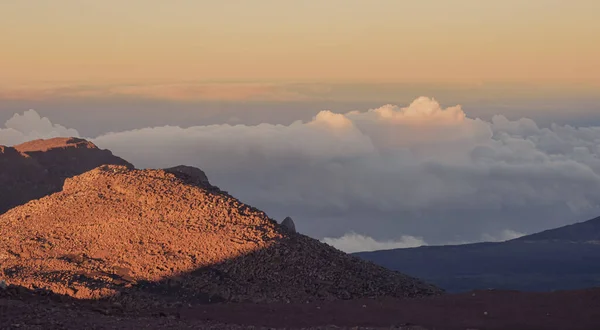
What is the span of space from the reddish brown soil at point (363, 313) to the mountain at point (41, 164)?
39706 mm

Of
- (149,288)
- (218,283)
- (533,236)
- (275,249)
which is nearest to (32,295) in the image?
(149,288)

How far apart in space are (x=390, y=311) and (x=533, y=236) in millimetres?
115501

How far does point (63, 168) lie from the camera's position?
238ft

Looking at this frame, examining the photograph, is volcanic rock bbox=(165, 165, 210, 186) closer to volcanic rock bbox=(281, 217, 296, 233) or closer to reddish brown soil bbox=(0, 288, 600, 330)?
volcanic rock bbox=(281, 217, 296, 233)

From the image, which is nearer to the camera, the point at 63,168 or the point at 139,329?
the point at 139,329

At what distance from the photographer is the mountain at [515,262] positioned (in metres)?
115

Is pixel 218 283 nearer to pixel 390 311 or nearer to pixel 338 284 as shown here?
pixel 338 284

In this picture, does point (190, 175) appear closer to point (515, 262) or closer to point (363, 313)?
point (363, 313)

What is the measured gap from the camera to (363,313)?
3041 cm

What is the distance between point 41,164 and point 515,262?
77.3 meters

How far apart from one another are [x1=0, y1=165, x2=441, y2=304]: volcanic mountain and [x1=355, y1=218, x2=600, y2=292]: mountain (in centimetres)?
7517

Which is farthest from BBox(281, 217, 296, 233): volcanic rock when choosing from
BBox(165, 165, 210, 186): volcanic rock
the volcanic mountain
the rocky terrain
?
BBox(165, 165, 210, 186): volcanic rock

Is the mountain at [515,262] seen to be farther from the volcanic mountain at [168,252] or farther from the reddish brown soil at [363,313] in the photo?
the reddish brown soil at [363,313]

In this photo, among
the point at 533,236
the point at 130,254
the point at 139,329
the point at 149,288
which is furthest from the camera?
the point at 533,236
